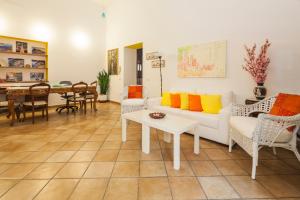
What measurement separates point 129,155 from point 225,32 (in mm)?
2939

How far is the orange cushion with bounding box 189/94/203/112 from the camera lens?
338 cm

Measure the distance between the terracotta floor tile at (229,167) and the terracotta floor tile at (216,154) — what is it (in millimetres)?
Result: 90

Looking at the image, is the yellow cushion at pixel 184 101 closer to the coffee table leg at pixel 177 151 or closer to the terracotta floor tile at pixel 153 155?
the terracotta floor tile at pixel 153 155

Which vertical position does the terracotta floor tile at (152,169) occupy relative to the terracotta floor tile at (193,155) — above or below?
below

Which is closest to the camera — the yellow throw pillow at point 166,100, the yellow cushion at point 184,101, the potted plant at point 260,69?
the potted plant at point 260,69

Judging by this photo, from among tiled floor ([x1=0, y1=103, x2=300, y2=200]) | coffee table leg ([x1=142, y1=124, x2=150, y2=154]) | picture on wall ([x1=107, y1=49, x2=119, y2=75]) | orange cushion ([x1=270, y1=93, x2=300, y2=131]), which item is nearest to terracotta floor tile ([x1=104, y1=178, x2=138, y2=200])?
tiled floor ([x1=0, y1=103, x2=300, y2=200])

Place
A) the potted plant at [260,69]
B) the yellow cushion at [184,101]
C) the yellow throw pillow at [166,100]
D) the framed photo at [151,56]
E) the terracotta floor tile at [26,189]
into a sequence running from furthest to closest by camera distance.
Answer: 1. the framed photo at [151,56]
2. the yellow throw pillow at [166,100]
3. the yellow cushion at [184,101]
4. the potted plant at [260,69]
5. the terracotta floor tile at [26,189]

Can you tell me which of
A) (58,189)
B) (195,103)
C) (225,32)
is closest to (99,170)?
(58,189)

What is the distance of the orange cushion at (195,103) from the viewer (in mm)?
3383

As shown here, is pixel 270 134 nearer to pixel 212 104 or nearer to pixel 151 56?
pixel 212 104

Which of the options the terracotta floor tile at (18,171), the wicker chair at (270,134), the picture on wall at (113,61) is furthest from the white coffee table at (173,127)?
the picture on wall at (113,61)

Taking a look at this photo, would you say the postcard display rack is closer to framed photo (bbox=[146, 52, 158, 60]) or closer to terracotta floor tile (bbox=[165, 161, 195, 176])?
framed photo (bbox=[146, 52, 158, 60])

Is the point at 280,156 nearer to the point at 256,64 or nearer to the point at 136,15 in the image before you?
the point at 256,64

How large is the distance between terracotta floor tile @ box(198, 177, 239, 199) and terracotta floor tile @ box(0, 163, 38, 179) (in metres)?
1.95
